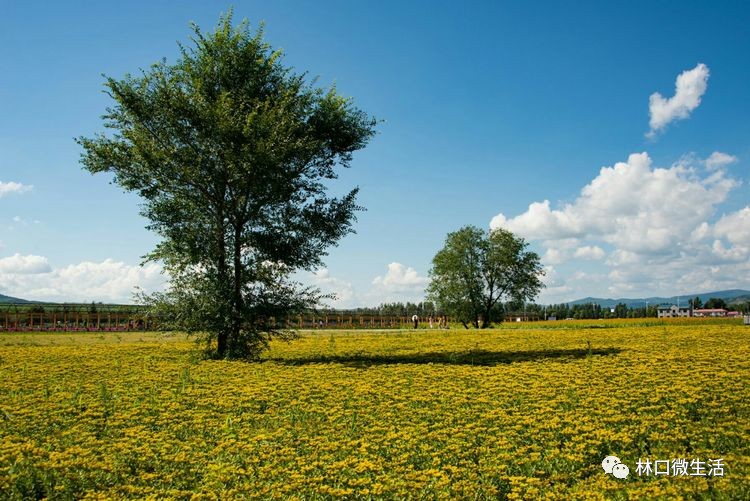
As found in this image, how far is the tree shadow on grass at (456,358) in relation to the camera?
21.1 meters

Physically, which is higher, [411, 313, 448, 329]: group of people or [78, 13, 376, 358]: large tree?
[78, 13, 376, 358]: large tree

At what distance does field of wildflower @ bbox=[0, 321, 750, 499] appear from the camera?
24.3 ft

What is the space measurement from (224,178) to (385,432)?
17.1 metres

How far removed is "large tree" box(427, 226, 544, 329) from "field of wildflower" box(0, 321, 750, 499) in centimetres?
6211

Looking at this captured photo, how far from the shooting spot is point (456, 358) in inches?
882

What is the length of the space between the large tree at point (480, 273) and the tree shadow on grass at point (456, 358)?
55116mm

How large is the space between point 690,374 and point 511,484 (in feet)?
32.8

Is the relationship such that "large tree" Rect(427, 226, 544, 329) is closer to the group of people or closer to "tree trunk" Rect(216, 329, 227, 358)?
the group of people

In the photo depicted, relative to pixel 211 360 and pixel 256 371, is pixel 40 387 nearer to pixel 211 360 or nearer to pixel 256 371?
pixel 256 371

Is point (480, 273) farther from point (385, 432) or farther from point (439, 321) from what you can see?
point (385, 432)

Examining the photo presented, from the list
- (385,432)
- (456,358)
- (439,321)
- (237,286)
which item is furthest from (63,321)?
(385,432)

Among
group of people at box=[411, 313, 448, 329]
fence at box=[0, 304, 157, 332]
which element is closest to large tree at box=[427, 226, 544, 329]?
group of people at box=[411, 313, 448, 329]

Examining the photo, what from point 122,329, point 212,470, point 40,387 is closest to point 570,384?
point 212,470

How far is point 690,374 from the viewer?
1481cm
